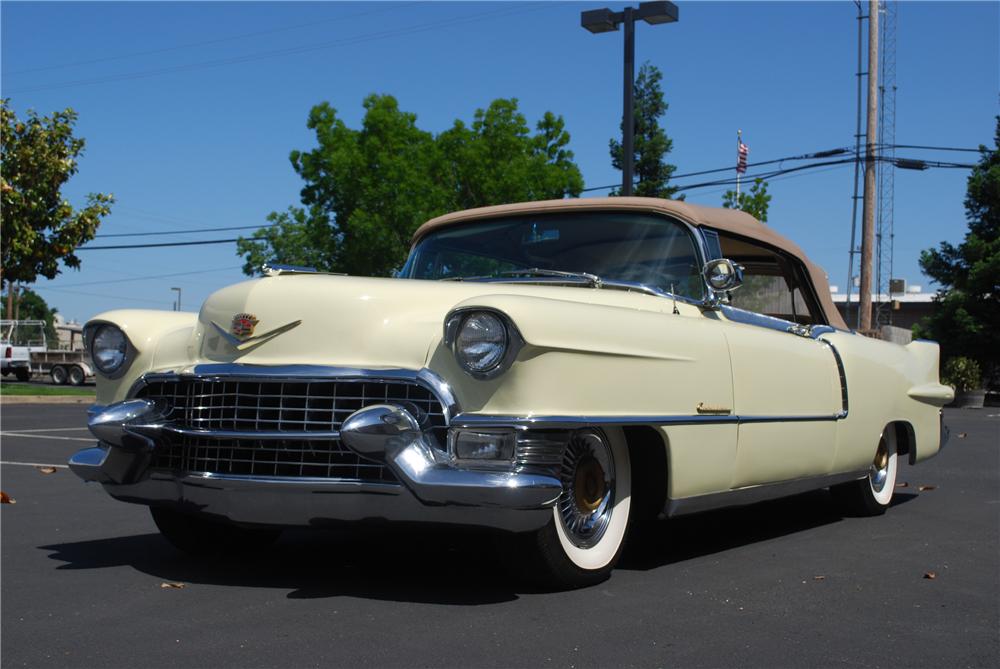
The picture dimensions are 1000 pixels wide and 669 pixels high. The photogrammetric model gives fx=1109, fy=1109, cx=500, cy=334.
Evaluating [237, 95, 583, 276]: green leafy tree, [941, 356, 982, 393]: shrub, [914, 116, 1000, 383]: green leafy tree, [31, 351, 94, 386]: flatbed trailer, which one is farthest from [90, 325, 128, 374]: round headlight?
[31, 351, 94, 386]: flatbed trailer

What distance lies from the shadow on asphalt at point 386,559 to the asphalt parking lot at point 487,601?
2 centimetres

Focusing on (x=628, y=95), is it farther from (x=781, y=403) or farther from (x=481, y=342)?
(x=481, y=342)

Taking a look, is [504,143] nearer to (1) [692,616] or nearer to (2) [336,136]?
(2) [336,136]

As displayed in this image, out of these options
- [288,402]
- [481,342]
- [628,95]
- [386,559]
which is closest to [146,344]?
[288,402]

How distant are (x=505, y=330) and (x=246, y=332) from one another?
3.47 ft

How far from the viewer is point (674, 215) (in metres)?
5.42

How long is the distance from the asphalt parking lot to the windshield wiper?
1227 millimetres

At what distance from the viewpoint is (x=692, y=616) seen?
147 inches

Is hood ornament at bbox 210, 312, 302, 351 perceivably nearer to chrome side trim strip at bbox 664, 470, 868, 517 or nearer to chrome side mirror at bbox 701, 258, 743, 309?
chrome side trim strip at bbox 664, 470, 868, 517

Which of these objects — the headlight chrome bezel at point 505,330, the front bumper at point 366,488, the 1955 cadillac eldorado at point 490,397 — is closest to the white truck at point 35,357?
the 1955 cadillac eldorado at point 490,397

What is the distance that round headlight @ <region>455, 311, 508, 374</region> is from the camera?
377 centimetres

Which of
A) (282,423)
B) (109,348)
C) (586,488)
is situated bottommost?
(586,488)

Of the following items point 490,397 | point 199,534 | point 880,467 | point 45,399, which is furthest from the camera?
point 45,399

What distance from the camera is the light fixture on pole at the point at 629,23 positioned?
44.9 ft
